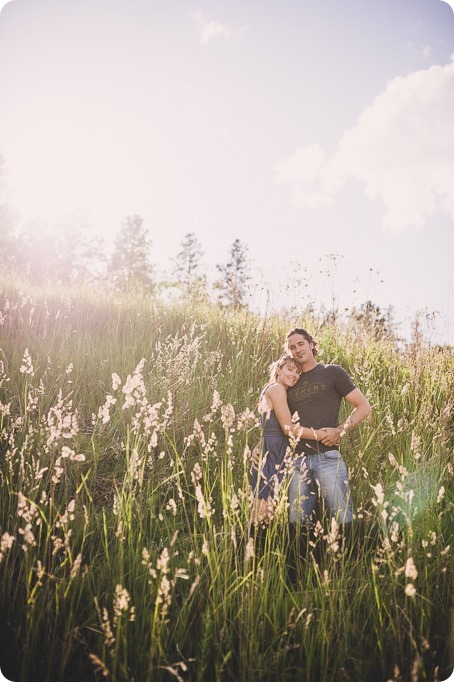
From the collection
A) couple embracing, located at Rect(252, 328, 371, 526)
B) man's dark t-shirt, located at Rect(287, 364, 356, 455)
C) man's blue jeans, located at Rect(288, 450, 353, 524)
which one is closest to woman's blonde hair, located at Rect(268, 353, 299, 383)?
couple embracing, located at Rect(252, 328, 371, 526)

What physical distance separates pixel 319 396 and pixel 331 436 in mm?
319

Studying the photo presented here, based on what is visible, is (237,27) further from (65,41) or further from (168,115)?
(65,41)

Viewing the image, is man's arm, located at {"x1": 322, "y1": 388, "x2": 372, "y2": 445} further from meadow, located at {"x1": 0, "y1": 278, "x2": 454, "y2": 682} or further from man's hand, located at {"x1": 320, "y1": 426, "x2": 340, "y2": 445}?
meadow, located at {"x1": 0, "y1": 278, "x2": 454, "y2": 682}

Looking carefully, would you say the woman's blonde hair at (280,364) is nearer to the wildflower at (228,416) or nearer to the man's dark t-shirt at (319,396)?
the man's dark t-shirt at (319,396)

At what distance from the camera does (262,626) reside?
1.58 m

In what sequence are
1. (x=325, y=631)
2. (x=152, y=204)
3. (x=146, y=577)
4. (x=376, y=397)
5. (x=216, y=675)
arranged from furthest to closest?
(x=376, y=397)
(x=152, y=204)
(x=146, y=577)
(x=325, y=631)
(x=216, y=675)

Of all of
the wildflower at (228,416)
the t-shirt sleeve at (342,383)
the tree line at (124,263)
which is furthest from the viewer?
the t-shirt sleeve at (342,383)

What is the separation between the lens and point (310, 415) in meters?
2.91

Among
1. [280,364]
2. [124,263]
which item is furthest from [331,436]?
[124,263]

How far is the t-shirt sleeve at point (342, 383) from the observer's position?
2.93 metres

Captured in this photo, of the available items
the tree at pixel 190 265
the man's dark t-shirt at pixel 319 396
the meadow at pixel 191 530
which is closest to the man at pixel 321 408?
the man's dark t-shirt at pixel 319 396

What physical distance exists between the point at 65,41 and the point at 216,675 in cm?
277

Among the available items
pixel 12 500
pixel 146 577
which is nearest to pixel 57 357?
pixel 12 500

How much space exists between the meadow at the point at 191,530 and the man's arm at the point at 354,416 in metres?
0.17
